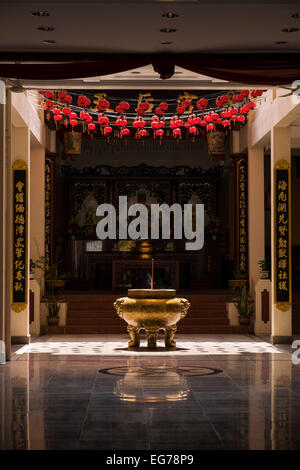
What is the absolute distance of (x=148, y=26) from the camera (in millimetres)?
6859

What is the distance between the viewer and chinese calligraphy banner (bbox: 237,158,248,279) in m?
14.8

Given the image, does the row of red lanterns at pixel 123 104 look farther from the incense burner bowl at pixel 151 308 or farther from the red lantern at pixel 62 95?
the incense burner bowl at pixel 151 308

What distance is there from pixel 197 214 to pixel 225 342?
20.6 feet

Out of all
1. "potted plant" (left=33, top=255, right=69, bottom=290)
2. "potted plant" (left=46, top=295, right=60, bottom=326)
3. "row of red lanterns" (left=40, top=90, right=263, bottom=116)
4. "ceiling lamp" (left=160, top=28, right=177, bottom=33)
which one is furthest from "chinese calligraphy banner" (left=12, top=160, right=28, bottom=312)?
"ceiling lamp" (left=160, top=28, right=177, bottom=33)

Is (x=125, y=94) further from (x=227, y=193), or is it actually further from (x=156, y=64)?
(x=156, y=64)

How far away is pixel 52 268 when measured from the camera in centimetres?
1431

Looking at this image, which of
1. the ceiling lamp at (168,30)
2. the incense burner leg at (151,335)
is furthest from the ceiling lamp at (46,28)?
the incense burner leg at (151,335)

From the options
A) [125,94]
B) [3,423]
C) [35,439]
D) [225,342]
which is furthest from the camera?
[125,94]

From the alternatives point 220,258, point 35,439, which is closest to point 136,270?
point 220,258

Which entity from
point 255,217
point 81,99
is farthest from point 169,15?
point 255,217

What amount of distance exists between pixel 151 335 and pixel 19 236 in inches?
105

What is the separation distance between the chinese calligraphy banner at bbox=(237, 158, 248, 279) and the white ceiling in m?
7.21

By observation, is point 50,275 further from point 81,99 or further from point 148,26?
point 148,26

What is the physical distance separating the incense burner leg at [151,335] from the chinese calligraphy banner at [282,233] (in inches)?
91.3
